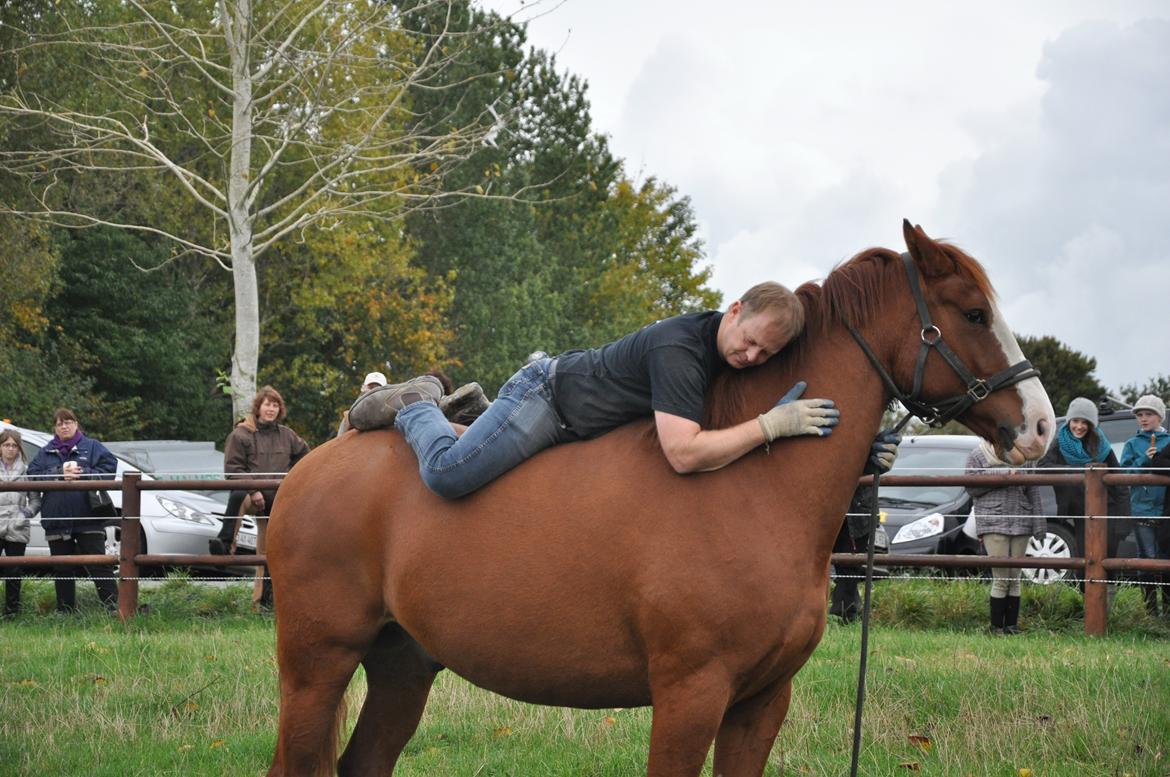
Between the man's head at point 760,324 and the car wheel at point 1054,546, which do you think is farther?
the car wheel at point 1054,546

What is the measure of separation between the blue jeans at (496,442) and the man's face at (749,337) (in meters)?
0.66

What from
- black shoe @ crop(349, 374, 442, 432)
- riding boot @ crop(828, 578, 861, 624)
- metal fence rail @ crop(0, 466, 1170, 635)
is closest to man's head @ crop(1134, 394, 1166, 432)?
metal fence rail @ crop(0, 466, 1170, 635)

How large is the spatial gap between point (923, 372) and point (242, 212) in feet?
52.8

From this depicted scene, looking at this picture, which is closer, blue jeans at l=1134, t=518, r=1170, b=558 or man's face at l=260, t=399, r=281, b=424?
blue jeans at l=1134, t=518, r=1170, b=558

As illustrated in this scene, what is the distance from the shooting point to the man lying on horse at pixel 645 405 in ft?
12.2

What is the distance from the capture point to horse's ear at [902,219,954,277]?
→ 375 centimetres

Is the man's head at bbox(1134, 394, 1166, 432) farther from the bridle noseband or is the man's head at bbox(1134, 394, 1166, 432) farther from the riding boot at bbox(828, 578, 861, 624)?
the bridle noseband

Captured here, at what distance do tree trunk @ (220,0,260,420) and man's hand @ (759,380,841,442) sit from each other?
51.1 ft

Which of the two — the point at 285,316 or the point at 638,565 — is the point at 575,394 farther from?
the point at 285,316

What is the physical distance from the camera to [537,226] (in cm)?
4659

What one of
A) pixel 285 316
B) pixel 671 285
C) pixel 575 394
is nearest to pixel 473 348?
pixel 285 316

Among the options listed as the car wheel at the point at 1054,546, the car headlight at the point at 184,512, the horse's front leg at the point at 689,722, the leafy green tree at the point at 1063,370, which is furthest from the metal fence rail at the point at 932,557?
the leafy green tree at the point at 1063,370

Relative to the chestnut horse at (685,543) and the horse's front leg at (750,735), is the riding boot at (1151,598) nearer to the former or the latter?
the horse's front leg at (750,735)

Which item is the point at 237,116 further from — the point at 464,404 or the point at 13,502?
the point at 464,404
